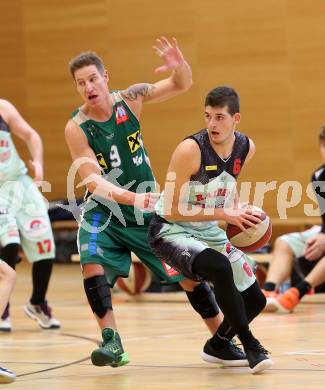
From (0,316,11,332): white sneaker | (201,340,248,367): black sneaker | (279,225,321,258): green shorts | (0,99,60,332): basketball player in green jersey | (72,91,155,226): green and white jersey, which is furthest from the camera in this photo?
(279,225,321,258): green shorts

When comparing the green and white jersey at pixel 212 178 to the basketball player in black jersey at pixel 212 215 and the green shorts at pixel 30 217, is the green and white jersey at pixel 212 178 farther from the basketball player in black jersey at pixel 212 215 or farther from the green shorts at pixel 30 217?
the green shorts at pixel 30 217

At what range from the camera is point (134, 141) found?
230 inches

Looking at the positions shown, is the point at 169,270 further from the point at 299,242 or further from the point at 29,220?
the point at 299,242

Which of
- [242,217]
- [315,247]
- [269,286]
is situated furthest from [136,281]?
[242,217]

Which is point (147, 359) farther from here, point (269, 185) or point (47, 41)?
point (47, 41)

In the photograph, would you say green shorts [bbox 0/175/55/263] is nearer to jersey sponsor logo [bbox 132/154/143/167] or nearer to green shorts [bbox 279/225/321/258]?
jersey sponsor logo [bbox 132/154/143/167]

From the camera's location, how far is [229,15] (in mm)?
13547

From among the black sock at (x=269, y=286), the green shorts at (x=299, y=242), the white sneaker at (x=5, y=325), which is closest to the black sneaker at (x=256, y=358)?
the white sneaker at (x=5, y=325)

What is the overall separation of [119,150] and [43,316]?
8.38ft

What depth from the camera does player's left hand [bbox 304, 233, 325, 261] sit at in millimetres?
8719

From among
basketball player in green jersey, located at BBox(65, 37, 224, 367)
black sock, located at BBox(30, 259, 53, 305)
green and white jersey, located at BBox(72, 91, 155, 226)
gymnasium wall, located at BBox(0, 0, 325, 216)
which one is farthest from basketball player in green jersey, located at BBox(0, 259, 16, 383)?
gymnasium wall, located at BBox(0, 0, 325, 216)

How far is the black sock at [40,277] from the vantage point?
7898mm

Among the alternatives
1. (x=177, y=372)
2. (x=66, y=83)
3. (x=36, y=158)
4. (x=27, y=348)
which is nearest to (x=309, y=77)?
(x=66, y=83)

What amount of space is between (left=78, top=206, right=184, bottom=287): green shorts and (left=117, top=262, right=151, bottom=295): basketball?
4355 millimetres
